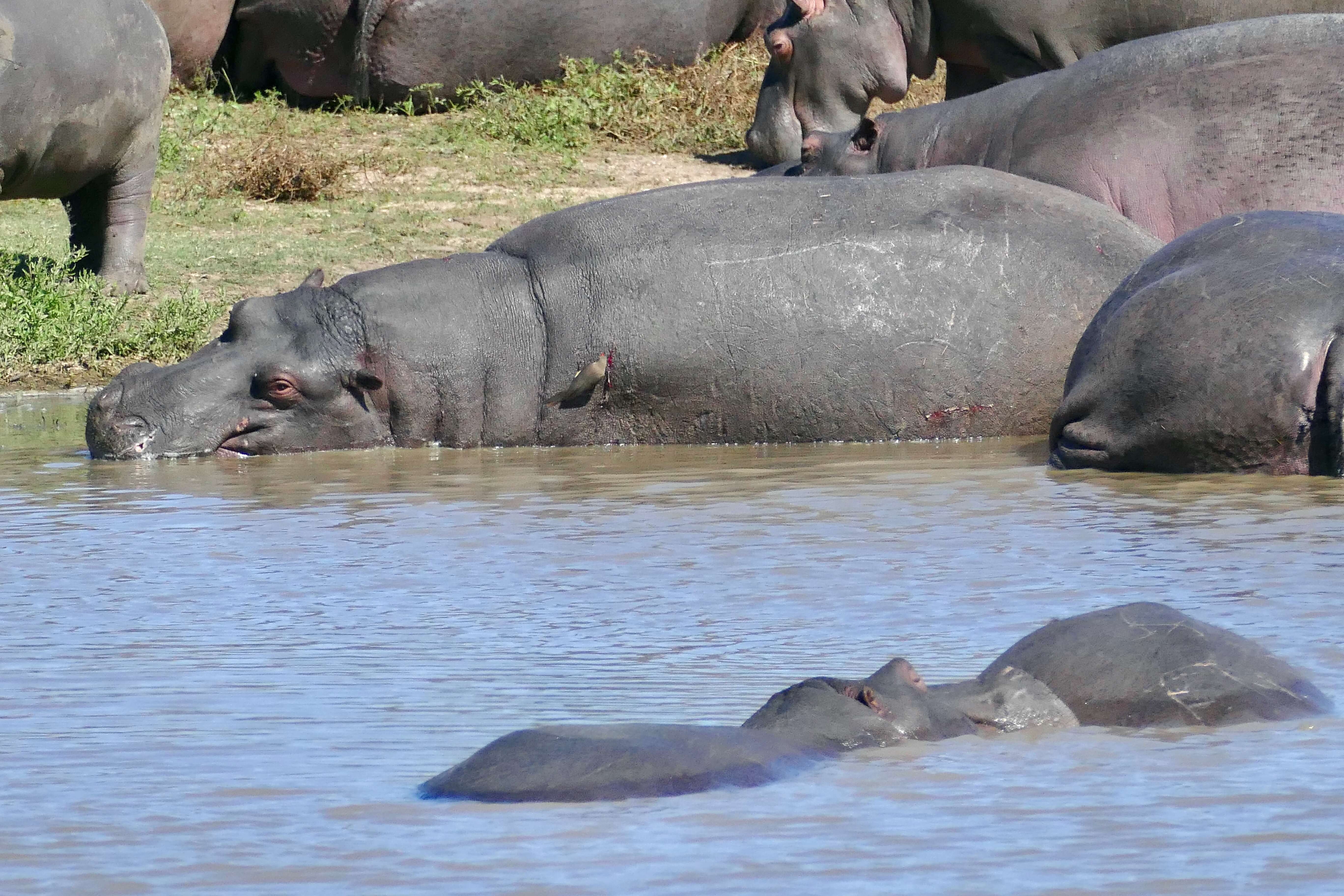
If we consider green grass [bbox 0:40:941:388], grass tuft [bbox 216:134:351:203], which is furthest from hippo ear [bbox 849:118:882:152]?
grass tuft [bbox 216:134:351:203]

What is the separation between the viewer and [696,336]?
6.27m

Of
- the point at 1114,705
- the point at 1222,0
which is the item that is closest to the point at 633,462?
the point at 1114,705

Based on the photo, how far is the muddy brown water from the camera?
7.97 ft

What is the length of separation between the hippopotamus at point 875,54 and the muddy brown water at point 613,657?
161 inches

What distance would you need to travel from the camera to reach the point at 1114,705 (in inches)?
119

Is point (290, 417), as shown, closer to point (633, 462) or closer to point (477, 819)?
point (633, 462)

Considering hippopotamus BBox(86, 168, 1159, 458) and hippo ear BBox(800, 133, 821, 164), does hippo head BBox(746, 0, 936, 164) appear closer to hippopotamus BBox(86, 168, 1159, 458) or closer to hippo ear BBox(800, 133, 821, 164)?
hippo ear BBox(800, 133, 821, 164)

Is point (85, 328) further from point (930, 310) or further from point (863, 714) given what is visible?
point (863, 714)

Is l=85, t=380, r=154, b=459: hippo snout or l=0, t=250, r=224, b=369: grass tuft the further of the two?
l=0, t=250, r=224, b=369: grass tuft

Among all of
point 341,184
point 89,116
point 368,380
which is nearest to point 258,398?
point 368,380

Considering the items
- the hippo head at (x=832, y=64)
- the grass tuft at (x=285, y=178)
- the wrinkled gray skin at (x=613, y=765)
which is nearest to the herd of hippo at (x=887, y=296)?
the grass tuft at (x=285, y=178)

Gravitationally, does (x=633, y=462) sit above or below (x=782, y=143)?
below

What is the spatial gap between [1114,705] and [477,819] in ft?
3.16

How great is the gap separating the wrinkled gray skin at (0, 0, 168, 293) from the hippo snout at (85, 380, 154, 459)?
229 cm
